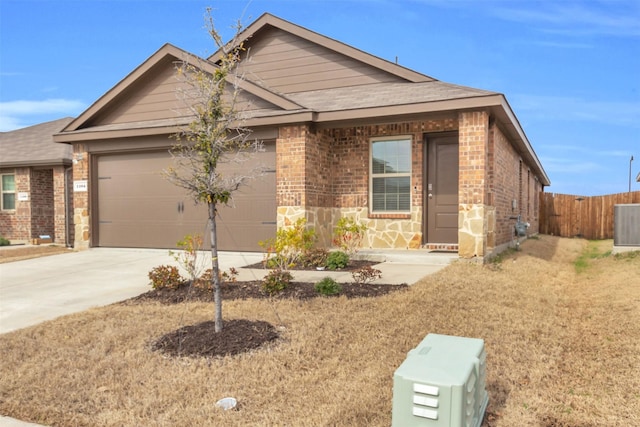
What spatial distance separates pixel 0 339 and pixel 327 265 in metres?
5.40

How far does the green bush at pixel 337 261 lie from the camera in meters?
8.94

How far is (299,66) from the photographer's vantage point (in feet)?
41.8

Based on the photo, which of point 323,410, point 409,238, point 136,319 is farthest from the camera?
point 409,238

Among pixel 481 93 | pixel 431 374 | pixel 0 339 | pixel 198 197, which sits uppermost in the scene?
pixel 481 93

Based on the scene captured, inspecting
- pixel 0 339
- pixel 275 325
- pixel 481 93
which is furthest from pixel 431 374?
pixel 481 93

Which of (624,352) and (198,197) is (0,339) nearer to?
(198,197)

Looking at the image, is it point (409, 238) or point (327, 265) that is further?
point (409, 238)

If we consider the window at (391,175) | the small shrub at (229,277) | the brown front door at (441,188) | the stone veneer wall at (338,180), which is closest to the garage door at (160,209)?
the stone veneer wall at (338,180)

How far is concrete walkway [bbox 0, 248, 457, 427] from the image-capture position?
22.1 ft

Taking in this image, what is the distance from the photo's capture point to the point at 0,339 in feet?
17.0

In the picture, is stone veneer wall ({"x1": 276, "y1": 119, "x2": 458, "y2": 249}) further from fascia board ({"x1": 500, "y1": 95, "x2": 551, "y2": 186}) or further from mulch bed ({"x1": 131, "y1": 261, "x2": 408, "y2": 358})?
mulch bed ({"x1": 131, "y1": 261, "x2": 408, "y2": 358})

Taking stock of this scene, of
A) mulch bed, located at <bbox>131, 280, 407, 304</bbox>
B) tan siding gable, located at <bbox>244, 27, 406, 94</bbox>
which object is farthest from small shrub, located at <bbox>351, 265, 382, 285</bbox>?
tan siding gable, located at <bbox>244, 27, 406, 94</bbox>

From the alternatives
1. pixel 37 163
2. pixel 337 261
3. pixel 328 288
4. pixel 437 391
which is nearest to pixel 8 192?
pixel 37 163

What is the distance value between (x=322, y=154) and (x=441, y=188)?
2.92m
